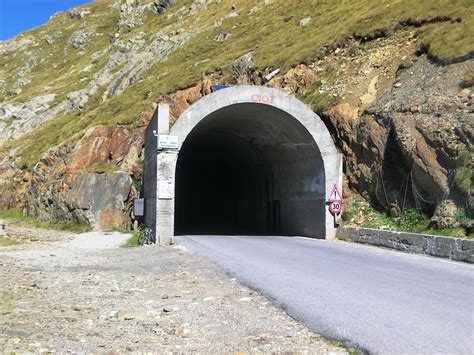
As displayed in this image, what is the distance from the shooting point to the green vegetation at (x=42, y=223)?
1088 inches

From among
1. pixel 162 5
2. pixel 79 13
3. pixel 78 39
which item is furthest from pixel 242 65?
pixel 79 13

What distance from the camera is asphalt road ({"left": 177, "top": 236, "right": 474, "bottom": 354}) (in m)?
5.37

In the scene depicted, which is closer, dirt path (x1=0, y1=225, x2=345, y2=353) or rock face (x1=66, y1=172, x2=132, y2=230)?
dirt path (x1=0, y1=225, x2=345, y2=353)

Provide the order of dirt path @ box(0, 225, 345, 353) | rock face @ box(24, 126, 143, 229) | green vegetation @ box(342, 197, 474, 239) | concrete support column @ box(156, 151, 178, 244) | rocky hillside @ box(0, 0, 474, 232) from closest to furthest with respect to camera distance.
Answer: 1. dirt path @ box(0, 225, 345, 353)
2. green vegetation @ box(342, 197, 474, 239)
3. rocky hillside @ box(0, 0, 474, 232)
4. concrete support column @ box(156, 151, 178, 244)
5. rock face @ box(24, 126, 143, 229)

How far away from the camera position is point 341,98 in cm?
2295

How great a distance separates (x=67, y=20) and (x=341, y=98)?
106656 mm

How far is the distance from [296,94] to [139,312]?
22620mm

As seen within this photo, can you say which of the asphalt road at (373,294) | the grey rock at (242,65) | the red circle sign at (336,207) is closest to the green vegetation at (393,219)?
the red circle sign at (336,207)

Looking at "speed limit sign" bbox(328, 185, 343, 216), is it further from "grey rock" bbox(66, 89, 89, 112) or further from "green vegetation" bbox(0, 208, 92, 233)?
"grey rock" bbox(66, 89, 89, 112)

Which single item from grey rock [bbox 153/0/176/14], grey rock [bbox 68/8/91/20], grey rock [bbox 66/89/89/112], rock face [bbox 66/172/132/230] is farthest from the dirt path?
A: grey rock [bbox 68/8/91/20]

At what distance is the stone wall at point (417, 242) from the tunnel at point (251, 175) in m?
2.59

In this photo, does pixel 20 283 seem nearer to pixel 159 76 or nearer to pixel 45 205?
pixel 45 205

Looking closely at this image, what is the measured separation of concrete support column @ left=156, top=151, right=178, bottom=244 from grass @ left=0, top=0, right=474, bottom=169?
8688mm

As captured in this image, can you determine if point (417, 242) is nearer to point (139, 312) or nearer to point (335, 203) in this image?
point (335, 203)
